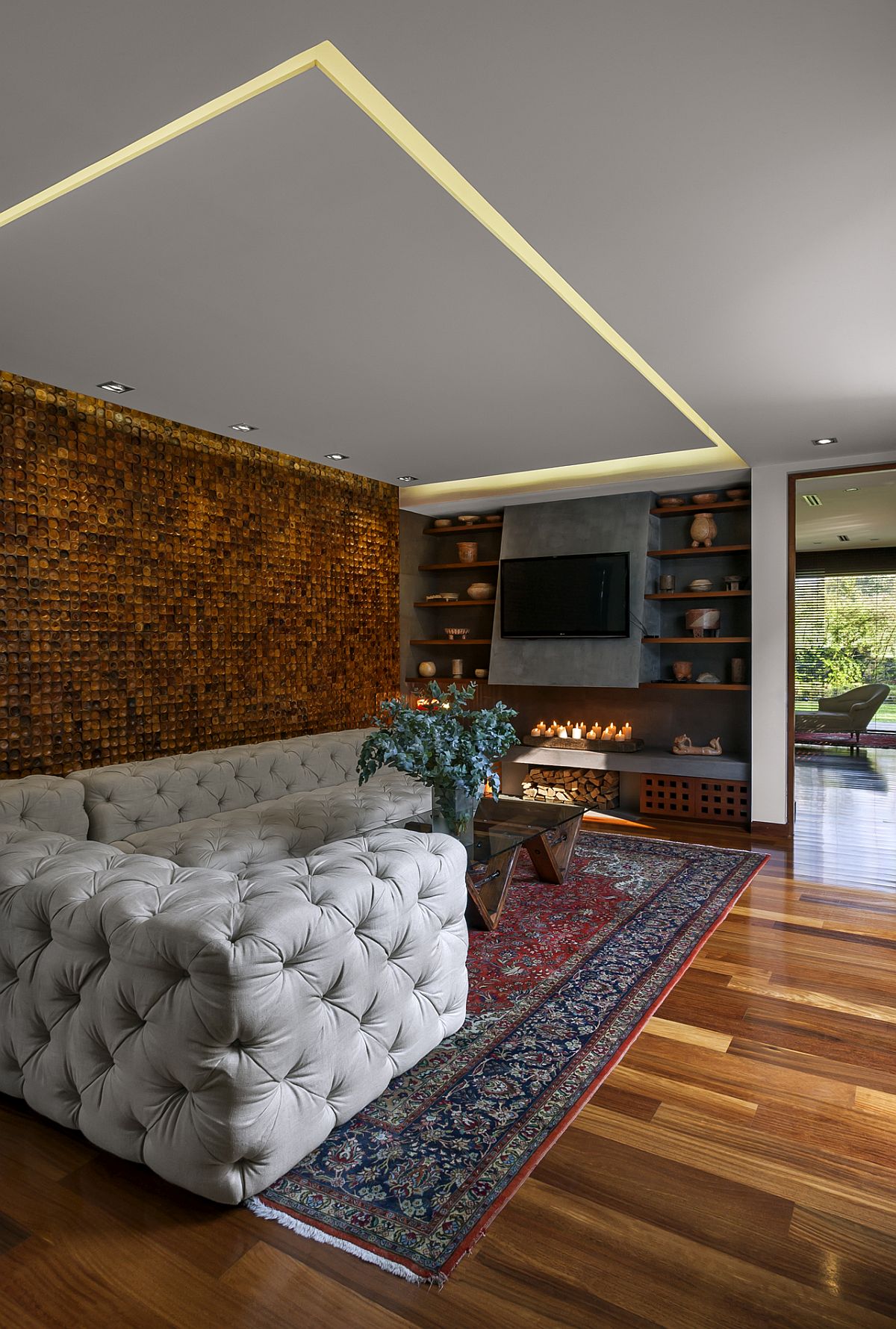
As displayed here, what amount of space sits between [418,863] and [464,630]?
4.90 m

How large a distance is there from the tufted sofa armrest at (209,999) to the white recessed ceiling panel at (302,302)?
1.80 meters

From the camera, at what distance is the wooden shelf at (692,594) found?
229 inches

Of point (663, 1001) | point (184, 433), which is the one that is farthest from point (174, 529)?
point (663, 1001)

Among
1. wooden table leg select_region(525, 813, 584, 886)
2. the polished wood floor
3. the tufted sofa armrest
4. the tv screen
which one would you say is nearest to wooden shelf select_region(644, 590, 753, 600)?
the tv screen

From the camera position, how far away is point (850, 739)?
1046 cm

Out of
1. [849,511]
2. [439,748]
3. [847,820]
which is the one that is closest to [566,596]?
[847,820]

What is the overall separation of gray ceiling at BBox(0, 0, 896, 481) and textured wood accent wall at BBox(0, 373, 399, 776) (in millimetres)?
398

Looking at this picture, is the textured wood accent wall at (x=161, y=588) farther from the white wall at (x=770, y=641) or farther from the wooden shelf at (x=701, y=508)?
the white wall at (x=770, y=641)

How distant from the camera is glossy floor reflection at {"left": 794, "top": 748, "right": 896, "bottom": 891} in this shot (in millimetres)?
4570

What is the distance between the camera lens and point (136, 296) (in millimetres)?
2916

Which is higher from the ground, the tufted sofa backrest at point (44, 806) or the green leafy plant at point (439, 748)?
the green leafy plant at point (439, 748)

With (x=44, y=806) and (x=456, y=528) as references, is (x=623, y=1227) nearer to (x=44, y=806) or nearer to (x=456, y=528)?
(x=44, y=806)

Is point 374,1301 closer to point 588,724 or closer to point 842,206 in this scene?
point 842,206

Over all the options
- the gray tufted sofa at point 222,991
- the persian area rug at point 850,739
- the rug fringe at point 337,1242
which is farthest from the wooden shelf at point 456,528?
the rug fringe at point 337,1242
